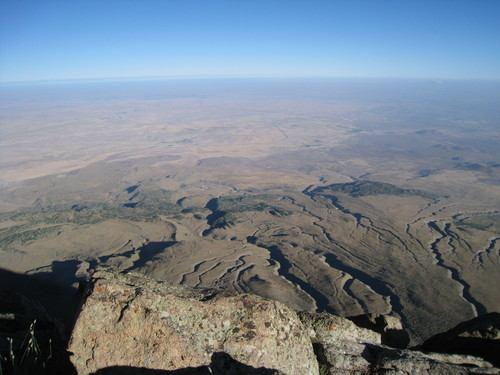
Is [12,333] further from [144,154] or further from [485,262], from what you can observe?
[144,154]

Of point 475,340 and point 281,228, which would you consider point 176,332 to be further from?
point 281,228

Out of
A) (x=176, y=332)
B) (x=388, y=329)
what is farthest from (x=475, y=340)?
(x=176, y=332)

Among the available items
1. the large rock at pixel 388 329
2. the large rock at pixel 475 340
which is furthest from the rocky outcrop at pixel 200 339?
the large rock at pixel 388 329

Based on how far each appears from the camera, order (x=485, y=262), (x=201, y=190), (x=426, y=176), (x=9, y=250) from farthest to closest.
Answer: (x=426, y=176) → (x=201, y=190) → (x=9, y=250) → (x=485, y=262)

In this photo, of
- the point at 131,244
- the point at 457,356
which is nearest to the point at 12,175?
the point at 131,244

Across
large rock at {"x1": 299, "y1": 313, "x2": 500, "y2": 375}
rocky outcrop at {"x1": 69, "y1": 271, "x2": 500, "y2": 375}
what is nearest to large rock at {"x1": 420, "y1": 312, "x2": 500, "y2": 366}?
large rock at {"x1": 299, "y1": 313, "x2": 500, "y2": 375}

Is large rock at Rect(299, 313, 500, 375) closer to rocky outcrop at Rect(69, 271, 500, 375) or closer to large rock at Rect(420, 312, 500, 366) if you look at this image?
rocky outcrop at Rect(69, 271, 500, 375)

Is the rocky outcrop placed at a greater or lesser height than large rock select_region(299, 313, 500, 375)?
greater
